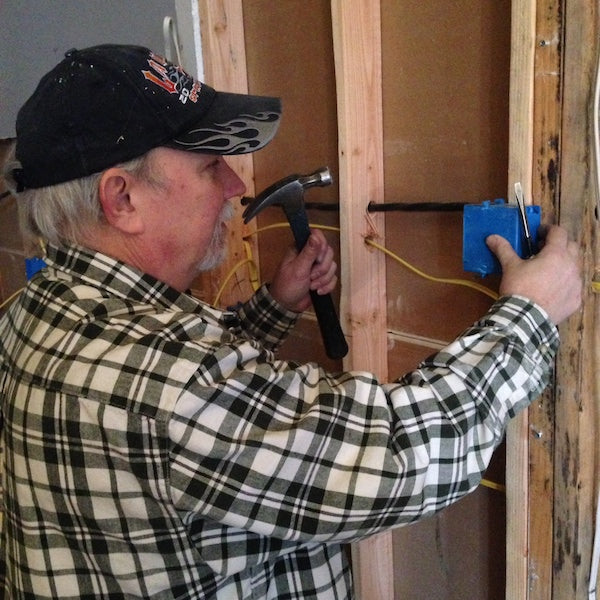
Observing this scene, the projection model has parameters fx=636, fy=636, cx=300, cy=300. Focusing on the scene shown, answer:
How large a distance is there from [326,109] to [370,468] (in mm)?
801

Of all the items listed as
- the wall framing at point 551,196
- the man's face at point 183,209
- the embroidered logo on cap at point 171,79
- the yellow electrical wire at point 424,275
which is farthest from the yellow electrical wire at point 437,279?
the embroidered logo on cap at point 171,79

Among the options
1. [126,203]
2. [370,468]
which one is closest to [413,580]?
[370,468]

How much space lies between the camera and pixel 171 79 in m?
0.88

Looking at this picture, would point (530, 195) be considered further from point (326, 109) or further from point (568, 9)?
point (326, 109)

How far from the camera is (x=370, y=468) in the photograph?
703 millimetres

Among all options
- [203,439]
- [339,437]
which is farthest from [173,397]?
[339,437]

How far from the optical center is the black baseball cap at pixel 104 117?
818mm

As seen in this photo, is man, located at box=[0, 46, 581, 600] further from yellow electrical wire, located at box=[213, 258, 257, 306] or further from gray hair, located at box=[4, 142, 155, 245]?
yellow electrical wire, located at box=[213, 258, 257, 306]

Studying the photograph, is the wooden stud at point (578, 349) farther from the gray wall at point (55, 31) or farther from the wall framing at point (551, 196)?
the gray wall at point (55, 31)

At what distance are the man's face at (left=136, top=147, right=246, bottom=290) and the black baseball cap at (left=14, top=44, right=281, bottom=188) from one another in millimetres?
25

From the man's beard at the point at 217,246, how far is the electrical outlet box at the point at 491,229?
1.19 ft

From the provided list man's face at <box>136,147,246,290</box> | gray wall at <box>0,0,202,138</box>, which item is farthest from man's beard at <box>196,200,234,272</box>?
gray wall at <box>0,0,202,138</box>

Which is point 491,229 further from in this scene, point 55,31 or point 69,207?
point 55,31

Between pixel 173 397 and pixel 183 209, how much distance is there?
0.31 meters
